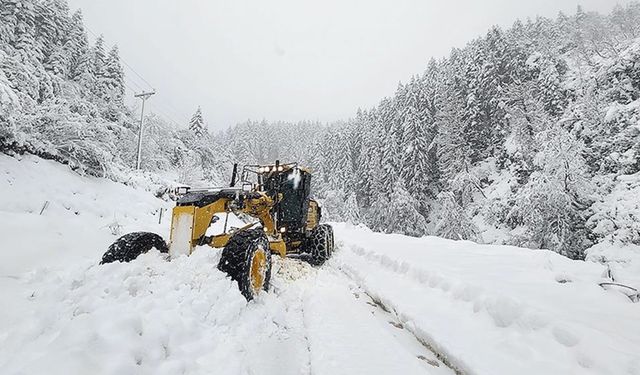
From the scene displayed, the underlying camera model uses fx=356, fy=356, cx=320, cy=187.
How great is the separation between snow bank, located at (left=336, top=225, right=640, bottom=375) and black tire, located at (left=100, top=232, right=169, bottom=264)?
11.3 ft

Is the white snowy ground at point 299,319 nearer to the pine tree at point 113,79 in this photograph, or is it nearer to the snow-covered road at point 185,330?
the snow-covered road at point 185,330

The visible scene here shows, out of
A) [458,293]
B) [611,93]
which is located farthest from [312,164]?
[458,293]

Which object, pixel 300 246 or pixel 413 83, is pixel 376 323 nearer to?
pixel 300 246

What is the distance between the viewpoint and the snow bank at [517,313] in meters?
2.92

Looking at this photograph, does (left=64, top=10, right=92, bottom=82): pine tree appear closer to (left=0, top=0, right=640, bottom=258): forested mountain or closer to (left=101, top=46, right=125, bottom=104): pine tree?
(left=0, top=0, right=640, bottom=258): forested mountain

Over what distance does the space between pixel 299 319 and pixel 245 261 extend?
3.09 feet

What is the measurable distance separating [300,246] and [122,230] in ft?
14.0

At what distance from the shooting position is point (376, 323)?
427 cm

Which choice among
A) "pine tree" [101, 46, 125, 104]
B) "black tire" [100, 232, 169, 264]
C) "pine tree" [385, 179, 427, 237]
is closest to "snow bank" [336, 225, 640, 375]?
"black tire" [100, 232, 169, 264]

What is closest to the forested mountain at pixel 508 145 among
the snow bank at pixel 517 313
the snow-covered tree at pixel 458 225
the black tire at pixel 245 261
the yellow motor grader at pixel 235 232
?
the snow-covered tree at pixel 458 225

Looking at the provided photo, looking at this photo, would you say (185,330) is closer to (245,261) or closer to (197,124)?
(245,261)

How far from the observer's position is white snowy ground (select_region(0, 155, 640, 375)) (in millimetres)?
2594

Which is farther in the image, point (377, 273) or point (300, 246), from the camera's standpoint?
point (300, 246)

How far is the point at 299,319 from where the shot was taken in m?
4.23
